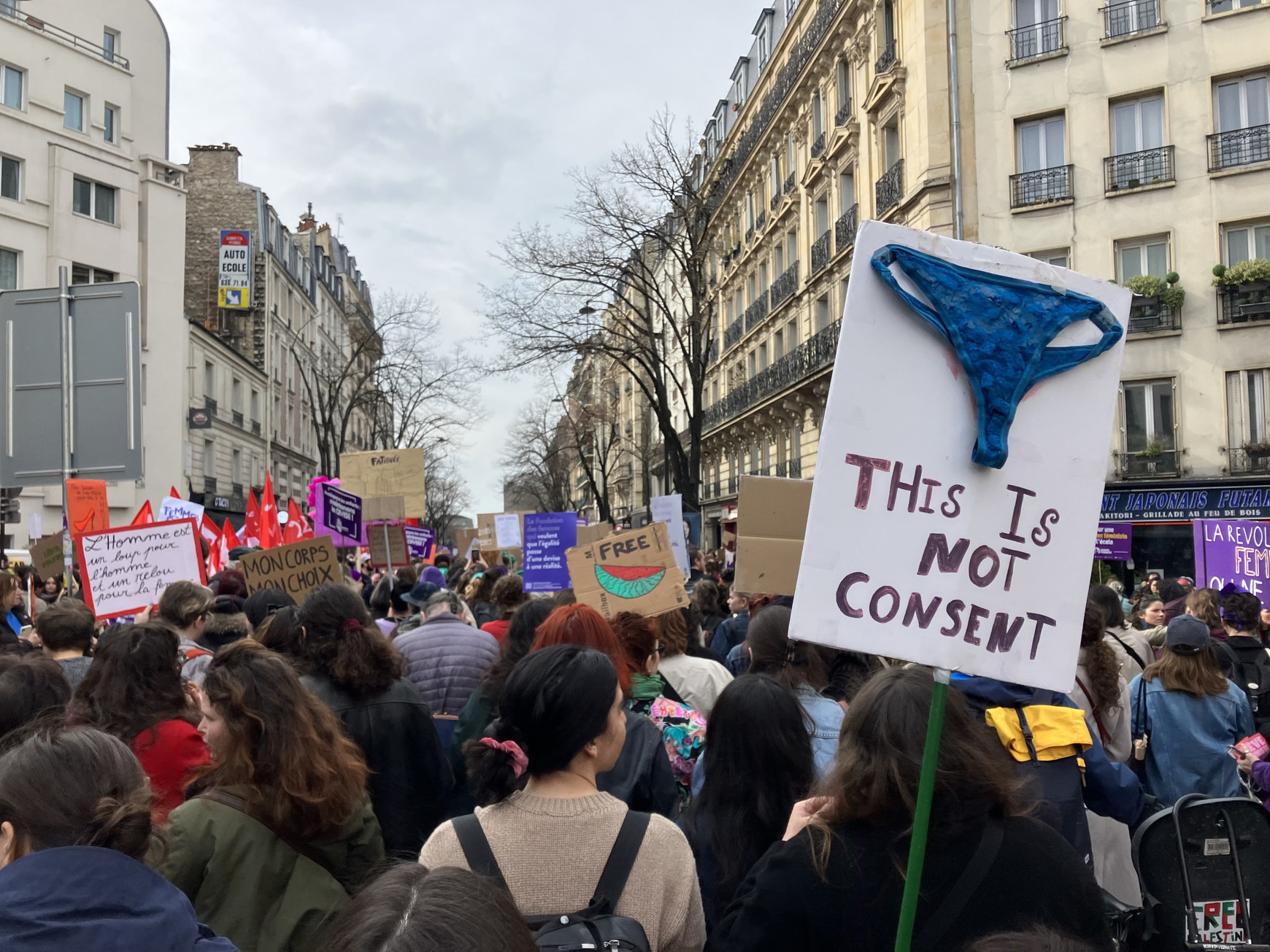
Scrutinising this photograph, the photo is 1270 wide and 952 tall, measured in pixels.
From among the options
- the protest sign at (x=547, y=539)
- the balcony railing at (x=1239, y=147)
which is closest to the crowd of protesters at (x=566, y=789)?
the protest sign at (x=547, y=539)

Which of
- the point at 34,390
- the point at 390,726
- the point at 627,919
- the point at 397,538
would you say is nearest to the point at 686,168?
the point at 397,538

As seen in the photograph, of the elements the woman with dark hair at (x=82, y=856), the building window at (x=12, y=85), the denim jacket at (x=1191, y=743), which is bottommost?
the denim jacket at (x=1191, y=743)

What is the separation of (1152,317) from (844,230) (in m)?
8.25

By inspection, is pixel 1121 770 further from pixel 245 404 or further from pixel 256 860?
pixel 245 404

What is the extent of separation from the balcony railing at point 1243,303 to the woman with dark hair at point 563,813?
2232 centimetres

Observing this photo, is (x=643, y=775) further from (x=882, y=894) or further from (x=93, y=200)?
(x=93, y=200)

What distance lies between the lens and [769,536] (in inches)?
290

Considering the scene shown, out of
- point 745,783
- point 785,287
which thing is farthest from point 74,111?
point 745,783

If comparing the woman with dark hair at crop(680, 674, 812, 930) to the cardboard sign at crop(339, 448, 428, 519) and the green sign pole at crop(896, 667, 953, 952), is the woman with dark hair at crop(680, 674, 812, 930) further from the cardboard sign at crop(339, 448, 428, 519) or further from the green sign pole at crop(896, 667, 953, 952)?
the cardboard sign at crop(339, 448, 428, 519)

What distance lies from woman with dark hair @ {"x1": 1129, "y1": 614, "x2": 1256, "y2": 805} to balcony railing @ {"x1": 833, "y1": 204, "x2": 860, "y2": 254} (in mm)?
22876

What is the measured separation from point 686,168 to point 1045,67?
7811 millimetres

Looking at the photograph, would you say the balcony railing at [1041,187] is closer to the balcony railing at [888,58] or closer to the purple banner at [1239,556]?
the balcony railing at [888,58]

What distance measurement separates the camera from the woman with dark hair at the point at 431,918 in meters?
1.35

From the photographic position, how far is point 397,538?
1538 cm
